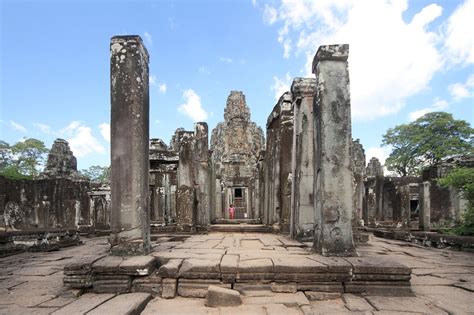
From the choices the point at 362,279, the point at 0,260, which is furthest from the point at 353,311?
the point at 0,260

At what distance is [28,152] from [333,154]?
29108mm

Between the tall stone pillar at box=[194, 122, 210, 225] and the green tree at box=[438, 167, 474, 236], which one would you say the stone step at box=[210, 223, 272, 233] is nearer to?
the tall stone pillar at box=[194, 122, 210, 225]

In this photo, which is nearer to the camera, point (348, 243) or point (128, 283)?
point (128, 283)

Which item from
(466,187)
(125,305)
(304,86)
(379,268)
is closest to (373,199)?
(466,187)

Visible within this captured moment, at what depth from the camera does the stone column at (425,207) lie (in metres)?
10.1

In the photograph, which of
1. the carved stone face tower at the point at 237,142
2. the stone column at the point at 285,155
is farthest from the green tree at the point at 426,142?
the stone column at the point at 285,155

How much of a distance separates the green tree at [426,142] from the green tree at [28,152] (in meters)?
30.0

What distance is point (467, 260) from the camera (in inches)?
234

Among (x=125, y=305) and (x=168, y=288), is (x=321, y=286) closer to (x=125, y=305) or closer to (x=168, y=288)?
(x=168, y=288)

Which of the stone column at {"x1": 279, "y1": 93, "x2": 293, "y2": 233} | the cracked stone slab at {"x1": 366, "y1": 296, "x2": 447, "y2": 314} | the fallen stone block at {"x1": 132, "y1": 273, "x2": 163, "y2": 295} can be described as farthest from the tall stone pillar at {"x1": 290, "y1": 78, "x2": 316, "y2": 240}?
the fallen stone block at {"x1": 132, "y1": 273, "x2": 163, "y2": 295}

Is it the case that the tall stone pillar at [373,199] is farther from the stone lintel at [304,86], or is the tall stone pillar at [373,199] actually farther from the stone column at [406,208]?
the stone lintel at [304,86]

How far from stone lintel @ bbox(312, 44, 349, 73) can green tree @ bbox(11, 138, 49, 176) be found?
89.2 feet

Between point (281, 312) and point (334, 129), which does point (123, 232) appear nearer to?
point (281, 312)

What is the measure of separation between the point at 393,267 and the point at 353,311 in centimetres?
86
